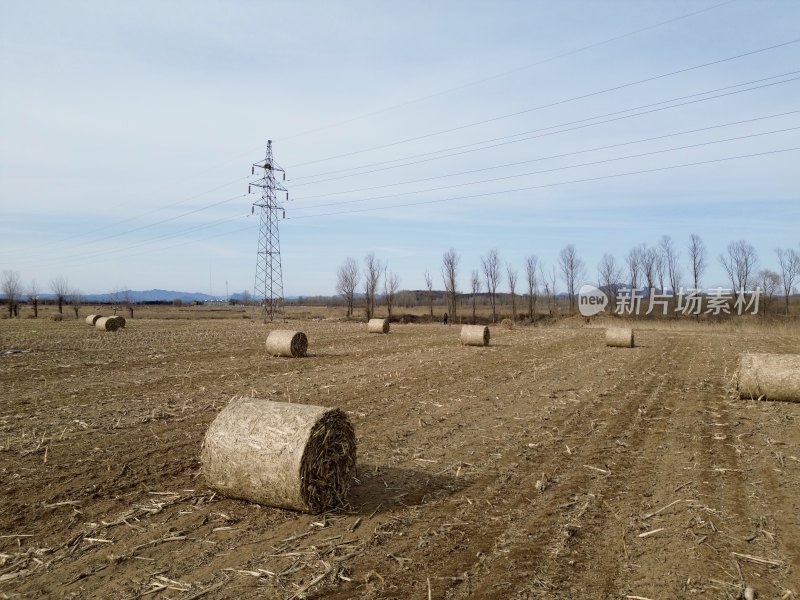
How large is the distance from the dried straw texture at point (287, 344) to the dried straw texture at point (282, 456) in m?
13.2

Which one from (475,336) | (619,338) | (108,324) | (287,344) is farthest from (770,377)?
(108,324)

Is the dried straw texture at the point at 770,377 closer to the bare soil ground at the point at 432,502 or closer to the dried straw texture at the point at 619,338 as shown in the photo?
the bare soil ground at the point at 432,502

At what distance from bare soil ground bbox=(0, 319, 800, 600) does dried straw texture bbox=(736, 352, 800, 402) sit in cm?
36

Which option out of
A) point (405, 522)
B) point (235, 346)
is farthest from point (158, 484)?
point (235, 346)

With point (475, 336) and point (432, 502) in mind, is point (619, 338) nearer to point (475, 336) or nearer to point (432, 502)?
point (475, 336)

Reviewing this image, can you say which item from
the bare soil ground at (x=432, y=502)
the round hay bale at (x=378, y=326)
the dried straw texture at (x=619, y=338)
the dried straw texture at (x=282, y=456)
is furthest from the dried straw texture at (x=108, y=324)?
the dried straw texture at (x=282, y=456)

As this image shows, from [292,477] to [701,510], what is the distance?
4.35m

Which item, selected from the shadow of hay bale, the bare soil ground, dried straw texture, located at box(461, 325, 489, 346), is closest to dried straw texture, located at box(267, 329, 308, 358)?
the bare soil ground

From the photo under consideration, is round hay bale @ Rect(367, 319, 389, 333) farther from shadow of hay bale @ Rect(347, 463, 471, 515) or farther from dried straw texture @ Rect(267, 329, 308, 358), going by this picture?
shadow of hay bale @ Rect(347, 463, 471, 515)

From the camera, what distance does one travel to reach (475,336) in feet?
79.6

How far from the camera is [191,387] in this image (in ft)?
42.0

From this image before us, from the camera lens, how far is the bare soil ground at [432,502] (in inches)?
169

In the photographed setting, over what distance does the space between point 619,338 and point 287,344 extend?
1545 centimetres

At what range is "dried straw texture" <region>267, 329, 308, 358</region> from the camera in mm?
19125
